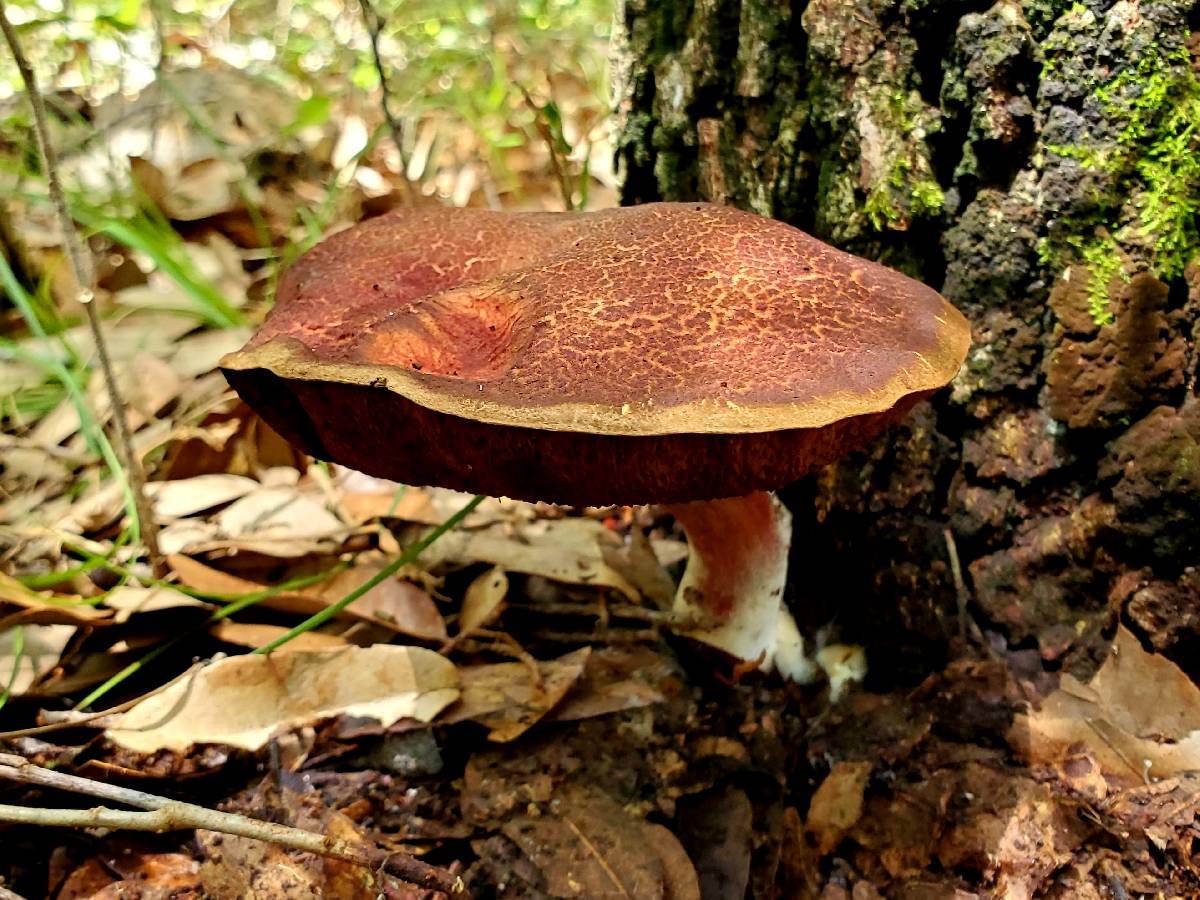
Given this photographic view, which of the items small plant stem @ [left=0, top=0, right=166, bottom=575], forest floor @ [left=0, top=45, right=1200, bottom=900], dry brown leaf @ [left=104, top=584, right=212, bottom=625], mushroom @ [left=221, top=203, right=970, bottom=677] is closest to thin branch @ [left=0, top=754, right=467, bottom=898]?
forest floor @ [left=0, top=45, right=1200, bottom=900]

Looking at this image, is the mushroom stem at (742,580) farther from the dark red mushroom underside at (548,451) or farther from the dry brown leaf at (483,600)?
the dark red mushroom underside at (548,451)

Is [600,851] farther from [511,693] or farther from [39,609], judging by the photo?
[39,609]

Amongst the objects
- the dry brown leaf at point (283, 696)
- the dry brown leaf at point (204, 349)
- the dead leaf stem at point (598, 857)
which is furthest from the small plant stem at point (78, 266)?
the dead leaf stem at point (598, 857)

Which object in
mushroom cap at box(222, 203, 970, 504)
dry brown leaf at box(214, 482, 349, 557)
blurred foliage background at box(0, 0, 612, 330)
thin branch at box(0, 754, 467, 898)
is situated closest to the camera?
mushroom cap at box(222, 203, 970, 504)

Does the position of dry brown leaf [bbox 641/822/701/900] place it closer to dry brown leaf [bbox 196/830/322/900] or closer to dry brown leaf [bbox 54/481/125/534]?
dry brown leaf [bbox 196/830/322/900]

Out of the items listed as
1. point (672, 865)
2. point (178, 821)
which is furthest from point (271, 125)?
point (672, 865)

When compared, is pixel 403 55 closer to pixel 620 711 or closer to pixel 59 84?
pixel 59 84
